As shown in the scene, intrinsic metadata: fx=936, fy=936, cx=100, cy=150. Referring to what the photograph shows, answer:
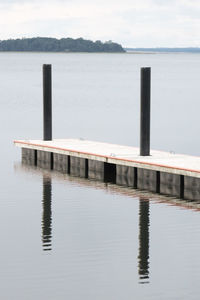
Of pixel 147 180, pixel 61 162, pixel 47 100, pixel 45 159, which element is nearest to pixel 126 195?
pixel 147 180

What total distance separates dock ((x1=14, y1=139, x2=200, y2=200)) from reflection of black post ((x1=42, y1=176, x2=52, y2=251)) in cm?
134

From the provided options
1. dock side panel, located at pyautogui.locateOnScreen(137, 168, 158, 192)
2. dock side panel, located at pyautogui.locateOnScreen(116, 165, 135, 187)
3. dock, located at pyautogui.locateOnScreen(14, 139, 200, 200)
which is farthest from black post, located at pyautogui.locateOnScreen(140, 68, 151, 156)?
dock side panel, located at pyautogui.locateOnScreen(137, 168, 158, 192)

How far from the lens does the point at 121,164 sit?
3091 centimetres

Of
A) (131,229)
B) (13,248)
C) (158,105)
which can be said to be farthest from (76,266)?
(158,105)

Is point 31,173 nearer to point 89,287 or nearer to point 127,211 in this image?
point 127,211

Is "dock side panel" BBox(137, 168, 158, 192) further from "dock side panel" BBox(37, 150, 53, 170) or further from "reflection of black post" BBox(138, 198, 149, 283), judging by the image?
"dock side panel" BBox(37, 150, 53, 170)

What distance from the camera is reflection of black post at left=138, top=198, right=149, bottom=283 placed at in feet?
68.2

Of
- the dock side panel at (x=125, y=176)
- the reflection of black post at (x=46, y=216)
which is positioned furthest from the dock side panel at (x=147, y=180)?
the reflection of black post at (x=46, y=216)

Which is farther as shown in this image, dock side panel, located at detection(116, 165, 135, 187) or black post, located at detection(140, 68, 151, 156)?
black post, located at detection(140, 68, 151, 156)

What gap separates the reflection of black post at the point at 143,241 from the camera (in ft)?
68.2

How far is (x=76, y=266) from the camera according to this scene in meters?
21.0

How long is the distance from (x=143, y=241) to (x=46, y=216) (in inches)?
159

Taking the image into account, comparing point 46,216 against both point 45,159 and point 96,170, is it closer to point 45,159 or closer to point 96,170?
point 96,170

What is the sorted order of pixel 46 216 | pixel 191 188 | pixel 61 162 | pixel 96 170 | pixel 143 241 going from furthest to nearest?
pixel 61 162 → pixel 96 170 → pixel 191 188 → pixel 46 216 → pixel 143 241
